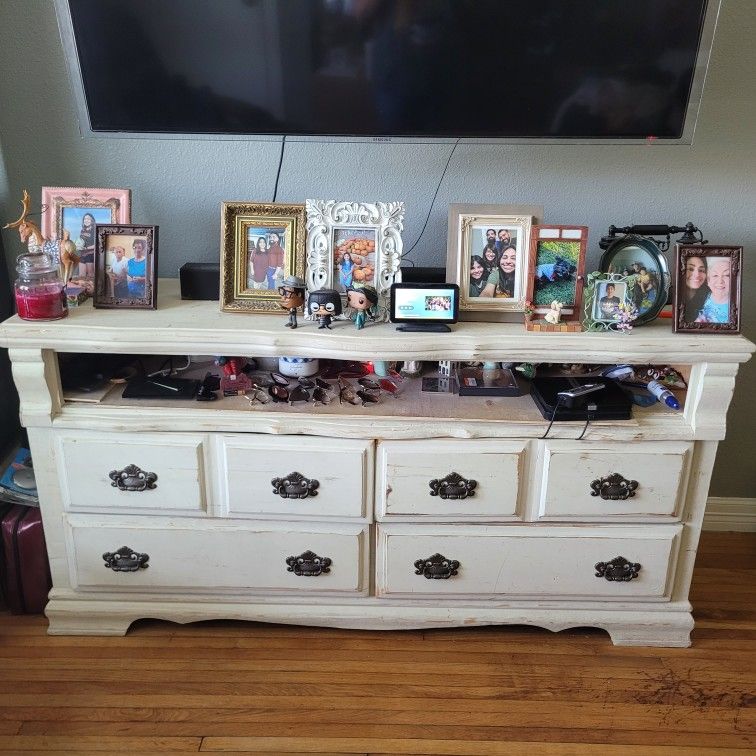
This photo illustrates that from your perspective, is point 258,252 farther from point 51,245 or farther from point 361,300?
point 51,245

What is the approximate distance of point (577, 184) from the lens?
1842 millimetres

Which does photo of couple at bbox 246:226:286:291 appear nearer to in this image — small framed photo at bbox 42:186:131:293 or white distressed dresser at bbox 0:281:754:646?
white distressed dresser at bbox 0:281:754:646

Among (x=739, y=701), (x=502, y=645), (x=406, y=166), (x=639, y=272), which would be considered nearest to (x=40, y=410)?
(x=406, y=166)

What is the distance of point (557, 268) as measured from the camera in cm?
161

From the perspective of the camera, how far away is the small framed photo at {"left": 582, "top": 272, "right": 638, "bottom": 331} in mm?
1561

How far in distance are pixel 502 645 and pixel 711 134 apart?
4.50ft

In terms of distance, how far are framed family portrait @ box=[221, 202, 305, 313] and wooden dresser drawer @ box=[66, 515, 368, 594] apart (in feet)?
1.70

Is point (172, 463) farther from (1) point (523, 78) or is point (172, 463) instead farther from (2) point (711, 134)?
(2) point (711, 134)

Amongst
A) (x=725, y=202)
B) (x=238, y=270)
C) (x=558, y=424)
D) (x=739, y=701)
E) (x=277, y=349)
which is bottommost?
(x=739, y=701)

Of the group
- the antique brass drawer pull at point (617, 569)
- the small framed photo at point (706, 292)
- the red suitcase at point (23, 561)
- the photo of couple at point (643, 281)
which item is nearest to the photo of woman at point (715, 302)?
the small framed photo at point (706, 292)

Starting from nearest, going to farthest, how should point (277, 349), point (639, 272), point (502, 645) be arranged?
point (277, 349), point (639, 272), point (502, 645)

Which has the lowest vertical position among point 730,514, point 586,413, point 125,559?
point 730,514

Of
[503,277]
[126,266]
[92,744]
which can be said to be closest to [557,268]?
[503,277]

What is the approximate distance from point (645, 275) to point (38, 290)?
1.33 meters
